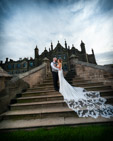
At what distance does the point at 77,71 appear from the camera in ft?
19.9

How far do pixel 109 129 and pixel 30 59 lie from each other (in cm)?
3912

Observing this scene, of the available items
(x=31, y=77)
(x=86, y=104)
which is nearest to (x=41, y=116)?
(x=86, y=104)

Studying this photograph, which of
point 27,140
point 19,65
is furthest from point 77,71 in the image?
point 19,65

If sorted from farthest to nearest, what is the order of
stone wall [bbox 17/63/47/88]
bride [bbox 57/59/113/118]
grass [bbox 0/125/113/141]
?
stone wall [bbox 17/63/47/88] → bride [bbox 57/59/113/118] → grass [bbox 0/125/113/141]

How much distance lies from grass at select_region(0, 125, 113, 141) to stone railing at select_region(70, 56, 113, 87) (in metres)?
2.85

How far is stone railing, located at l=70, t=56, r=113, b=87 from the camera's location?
398 cm

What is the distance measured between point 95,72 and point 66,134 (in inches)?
161

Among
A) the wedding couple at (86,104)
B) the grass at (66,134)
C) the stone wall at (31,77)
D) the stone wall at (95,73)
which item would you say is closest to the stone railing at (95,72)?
the stone wall at (95,73)

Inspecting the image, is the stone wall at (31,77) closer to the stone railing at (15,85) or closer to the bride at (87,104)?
the stone railing at (15,85)

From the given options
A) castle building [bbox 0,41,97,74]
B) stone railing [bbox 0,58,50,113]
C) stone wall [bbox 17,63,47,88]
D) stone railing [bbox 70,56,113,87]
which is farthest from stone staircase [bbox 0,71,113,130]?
A: castle building [bbox 0,41,97,74]

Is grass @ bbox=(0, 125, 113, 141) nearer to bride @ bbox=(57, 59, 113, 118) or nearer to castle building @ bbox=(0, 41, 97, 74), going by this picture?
bride @ bbox=(57, 59, 113, 118)

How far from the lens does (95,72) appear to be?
4.66 m

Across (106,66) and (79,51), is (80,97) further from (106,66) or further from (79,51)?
(79,51)

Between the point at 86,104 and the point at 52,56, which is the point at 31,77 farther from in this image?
the point at 52,56
